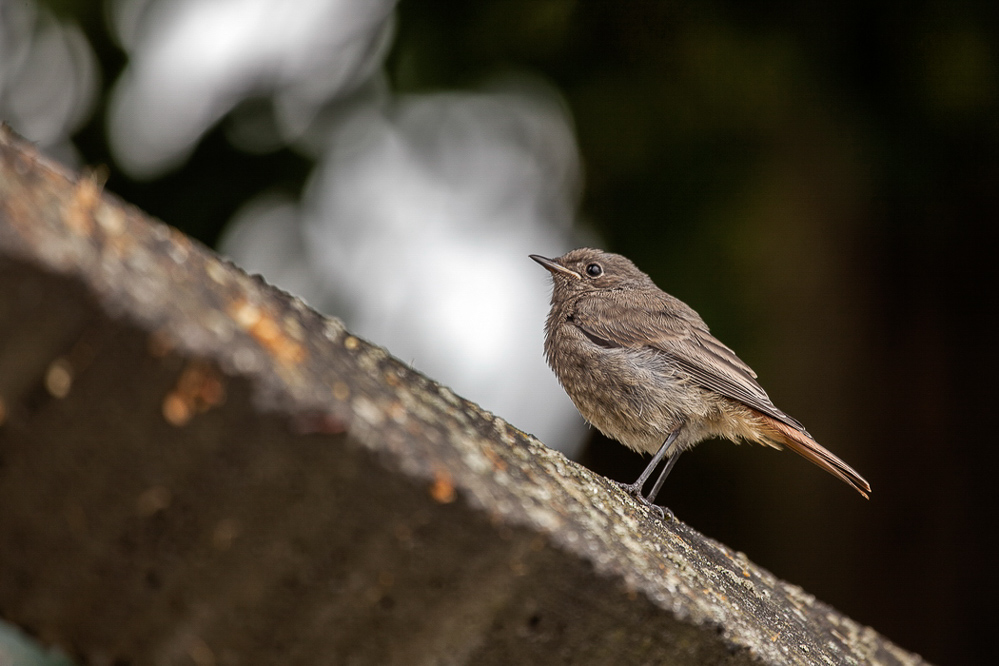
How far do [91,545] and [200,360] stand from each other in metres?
0.34

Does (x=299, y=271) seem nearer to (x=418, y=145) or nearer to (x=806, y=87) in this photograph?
(x=418, y=145)

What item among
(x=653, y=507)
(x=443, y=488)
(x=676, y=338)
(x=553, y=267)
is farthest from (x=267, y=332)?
(x=553, y=267)

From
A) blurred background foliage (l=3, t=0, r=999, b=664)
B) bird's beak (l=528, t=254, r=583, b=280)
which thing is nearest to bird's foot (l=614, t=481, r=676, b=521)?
bird's beak (l=528, t=254, r=583, b=280)

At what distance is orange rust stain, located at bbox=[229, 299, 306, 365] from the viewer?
1.28 m

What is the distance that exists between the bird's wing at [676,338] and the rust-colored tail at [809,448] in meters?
0.05

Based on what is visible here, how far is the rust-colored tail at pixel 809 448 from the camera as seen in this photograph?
168 inches

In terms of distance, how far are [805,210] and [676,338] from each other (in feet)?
7.84

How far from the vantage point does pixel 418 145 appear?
5520 millimetres

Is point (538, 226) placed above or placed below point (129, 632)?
above

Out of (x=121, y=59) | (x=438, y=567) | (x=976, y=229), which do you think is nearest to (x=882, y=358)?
(x=976, y=229)

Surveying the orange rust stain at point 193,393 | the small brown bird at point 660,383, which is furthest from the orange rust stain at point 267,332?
the small brown bird at point 660,383

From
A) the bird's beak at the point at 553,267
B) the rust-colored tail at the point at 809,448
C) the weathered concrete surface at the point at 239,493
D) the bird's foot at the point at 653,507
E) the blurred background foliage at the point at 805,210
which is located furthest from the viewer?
the bird's beak at the point at 553,267

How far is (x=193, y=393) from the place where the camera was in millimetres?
1126

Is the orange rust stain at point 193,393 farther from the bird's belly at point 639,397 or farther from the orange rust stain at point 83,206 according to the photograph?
the bird's belly at point 639,397
